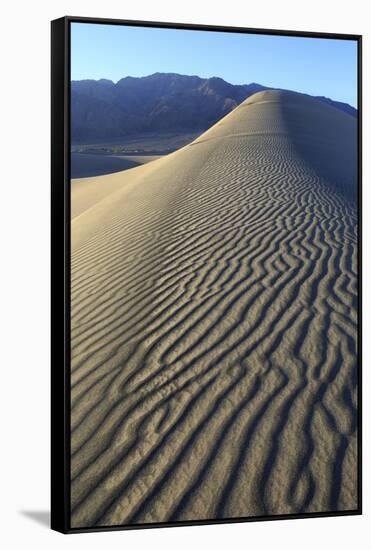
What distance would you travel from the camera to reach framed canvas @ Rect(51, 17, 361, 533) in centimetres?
535

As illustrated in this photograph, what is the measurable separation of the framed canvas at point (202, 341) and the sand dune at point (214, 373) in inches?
0.6

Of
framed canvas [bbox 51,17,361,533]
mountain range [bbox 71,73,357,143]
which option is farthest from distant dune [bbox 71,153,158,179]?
framed canvas [bbox 51,17,361,533]

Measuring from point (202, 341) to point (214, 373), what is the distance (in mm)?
361

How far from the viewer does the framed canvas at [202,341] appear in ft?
17.6

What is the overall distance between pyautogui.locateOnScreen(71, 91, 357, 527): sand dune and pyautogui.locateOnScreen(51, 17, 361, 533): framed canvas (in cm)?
1

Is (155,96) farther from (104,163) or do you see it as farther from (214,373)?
(104,163)

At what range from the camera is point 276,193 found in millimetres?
9938

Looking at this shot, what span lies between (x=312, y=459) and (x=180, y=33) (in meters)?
3.49

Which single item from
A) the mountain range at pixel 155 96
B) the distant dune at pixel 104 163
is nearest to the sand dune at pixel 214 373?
the mountain range at pixel 155 96

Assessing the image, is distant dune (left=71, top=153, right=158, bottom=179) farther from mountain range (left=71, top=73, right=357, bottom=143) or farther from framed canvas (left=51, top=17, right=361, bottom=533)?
framed canvas (left=51, top=17, right=361, bottom=533)

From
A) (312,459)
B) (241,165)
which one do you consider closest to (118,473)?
(312,459)

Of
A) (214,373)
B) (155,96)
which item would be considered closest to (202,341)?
→ (214,373)

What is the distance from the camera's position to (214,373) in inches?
229

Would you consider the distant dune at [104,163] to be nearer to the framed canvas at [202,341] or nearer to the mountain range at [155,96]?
the mountain range at [155,96]
